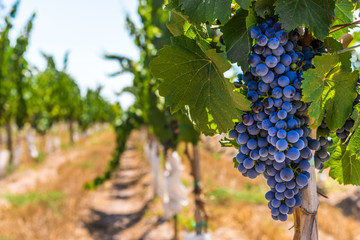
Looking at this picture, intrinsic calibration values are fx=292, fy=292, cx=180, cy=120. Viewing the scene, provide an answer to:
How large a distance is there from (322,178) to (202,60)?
730cm

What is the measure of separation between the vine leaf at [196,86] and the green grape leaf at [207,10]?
98 millimetres

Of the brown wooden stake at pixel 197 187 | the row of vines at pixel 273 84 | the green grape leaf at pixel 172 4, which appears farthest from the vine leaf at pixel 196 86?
the brown wooden stake at pixel 197 187

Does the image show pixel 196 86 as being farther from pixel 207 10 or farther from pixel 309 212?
pixel 309 212

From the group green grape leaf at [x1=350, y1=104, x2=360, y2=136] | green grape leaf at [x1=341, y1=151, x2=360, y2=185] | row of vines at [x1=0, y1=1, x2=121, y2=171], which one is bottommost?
green grape leaf at [x1=341, y1=151, x2=360, y2=185]

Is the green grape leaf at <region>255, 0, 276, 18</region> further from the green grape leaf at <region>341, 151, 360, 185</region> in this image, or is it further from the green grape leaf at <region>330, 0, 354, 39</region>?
the green grape leaf at <region>341, 151, 360, 185</region>

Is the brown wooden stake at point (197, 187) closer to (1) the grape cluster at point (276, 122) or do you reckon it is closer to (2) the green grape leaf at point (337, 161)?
(2) the green grape leaf at point (337, 161)

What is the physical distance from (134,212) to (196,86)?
680 centimetres

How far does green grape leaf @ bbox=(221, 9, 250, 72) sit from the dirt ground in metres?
2.66

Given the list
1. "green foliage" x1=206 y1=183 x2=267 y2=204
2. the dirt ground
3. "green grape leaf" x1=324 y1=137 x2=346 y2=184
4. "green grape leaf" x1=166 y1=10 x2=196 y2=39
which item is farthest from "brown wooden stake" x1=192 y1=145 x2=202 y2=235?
"green foliage" x1=206 y1=183 x2=267 y2=204

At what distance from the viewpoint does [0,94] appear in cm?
1130

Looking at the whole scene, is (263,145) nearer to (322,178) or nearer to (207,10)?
(207,10)

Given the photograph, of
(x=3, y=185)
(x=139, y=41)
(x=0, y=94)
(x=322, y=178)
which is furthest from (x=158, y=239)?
(x=0, y=94)

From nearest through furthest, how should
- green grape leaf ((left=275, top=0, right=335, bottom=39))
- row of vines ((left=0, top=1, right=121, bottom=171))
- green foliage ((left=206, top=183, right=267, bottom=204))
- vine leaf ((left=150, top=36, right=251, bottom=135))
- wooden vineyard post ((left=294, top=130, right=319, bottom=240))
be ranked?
green grape leaf ((left=275, top=0, right=335, bottom=39)) < vine leaf ((left=150, top=36, right=251, bottom=135)) < wooden vineyard post ((left=294, top=130, right=319, bottom=240)) < green foliage ((left=206, top=183, right=267, bottom=204)) < row of vines ((left=0, top=1, right=121, bottom=171))

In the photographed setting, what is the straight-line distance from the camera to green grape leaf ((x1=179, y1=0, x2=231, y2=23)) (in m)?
0.97
